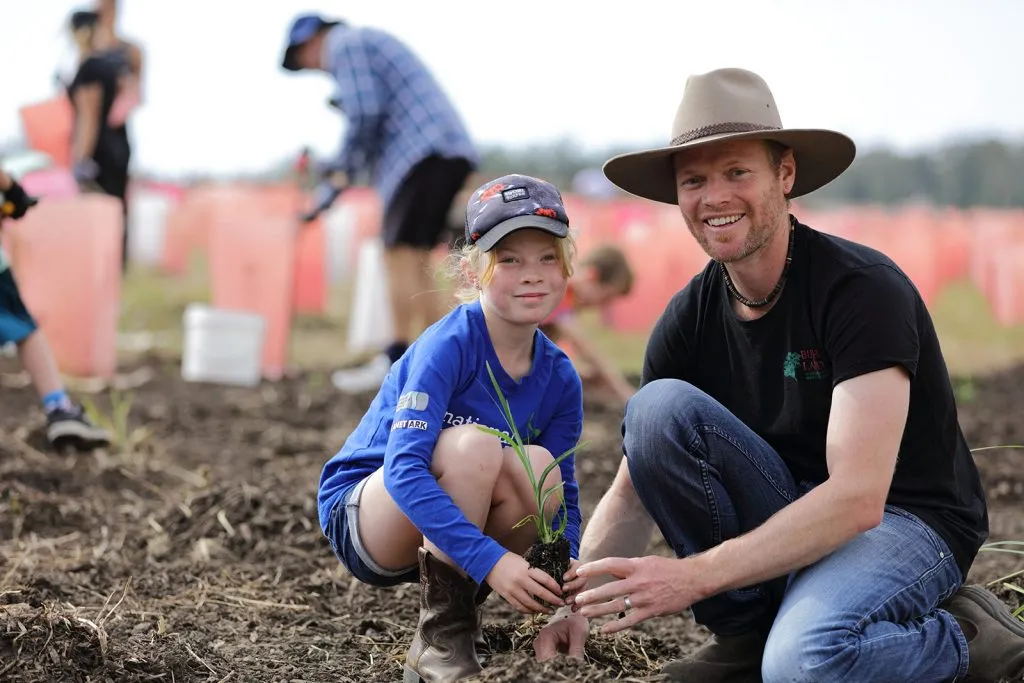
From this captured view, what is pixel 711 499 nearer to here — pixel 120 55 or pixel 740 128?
pixel 740 128

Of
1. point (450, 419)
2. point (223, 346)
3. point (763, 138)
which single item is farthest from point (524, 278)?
point (223, 346)

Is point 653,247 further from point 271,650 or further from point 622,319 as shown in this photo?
point 271,650

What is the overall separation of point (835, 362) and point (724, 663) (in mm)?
703

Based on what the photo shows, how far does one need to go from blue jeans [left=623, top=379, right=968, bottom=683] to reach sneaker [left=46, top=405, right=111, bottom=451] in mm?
2807

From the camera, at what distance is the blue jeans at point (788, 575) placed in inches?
83.5

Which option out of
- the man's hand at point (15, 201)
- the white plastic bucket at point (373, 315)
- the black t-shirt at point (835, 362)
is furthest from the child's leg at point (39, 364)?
the white plastic bucket at point (373, 315)

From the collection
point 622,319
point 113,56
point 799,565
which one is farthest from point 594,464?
point 622,319

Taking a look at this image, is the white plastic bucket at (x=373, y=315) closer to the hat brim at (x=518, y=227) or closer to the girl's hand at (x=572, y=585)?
the hat brim at (x=518, y=227)

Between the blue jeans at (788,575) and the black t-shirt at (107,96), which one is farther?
the black t-shirt at (107,96)

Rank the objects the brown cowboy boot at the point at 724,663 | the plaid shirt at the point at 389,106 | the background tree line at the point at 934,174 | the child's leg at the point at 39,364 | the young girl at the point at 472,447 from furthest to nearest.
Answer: the background tree line at the point at 934,174 < the plaid shirt at the point at 389,106 < the child's leg at the point at 39,364 < the brown cowboy boot at the point at 724,663 < the young girl at the point at 472,447

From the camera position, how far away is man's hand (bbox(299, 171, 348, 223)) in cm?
620

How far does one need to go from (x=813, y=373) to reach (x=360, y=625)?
4.24ft

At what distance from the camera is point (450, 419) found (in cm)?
238

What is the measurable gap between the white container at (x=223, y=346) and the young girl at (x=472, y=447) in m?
4.87
